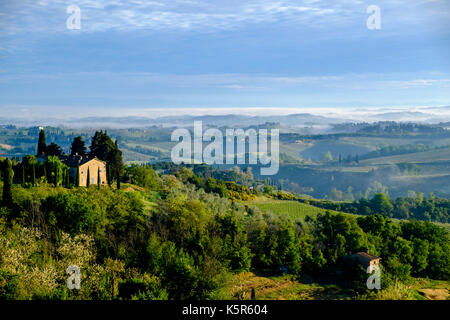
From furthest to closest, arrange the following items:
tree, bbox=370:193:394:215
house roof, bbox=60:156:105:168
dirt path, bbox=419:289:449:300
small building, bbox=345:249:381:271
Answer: tree, bbox=370:193:394:215 → house roof, bbox=60:156:105:168 → small building, bbox=345:249:381:271 → dirt path, bbox=419:289:449:300

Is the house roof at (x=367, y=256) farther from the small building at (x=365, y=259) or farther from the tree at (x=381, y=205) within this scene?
the tree at (x=381, y=205)

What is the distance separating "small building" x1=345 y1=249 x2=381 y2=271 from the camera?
39.4 metres

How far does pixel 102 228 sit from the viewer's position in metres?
32.3

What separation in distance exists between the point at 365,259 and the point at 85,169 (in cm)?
3420

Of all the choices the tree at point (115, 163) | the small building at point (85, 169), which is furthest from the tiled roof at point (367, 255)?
the tree at point (115, 163)

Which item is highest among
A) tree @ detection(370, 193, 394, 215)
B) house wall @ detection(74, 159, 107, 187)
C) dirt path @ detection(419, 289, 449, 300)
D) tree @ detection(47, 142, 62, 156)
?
tree @ detection(47, 142, 62, 156)

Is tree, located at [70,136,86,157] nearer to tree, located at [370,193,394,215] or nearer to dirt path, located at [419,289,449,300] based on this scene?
dirt path, located at [419,289,449,300]

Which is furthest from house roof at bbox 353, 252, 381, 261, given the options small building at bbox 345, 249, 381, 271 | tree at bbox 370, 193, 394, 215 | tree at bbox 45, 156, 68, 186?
tree at bbox 370, 193, 394, 215

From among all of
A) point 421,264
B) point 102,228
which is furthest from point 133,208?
point 421,264

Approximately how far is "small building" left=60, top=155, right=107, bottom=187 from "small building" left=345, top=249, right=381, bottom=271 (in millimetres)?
30969

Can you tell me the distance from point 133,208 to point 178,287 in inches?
497

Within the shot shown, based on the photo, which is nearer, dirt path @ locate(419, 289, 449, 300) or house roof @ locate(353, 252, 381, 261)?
dirt path @ locate(419, 289, 449, 300)
